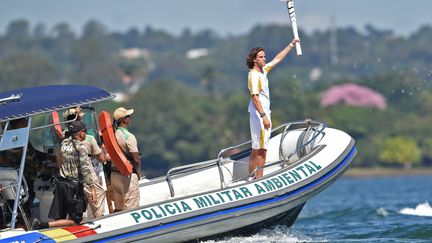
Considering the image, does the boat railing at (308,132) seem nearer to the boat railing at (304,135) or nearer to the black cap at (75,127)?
the boat railing at (304,135)

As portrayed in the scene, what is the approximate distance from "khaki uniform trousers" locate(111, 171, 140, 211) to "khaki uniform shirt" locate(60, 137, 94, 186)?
463 millimetres

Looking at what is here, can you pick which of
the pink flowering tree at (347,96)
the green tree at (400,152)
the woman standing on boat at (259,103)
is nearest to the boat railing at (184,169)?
the woman standing on boat at (259,103)

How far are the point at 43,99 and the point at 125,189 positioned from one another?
1.35m

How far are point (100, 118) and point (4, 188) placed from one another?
4.45ft

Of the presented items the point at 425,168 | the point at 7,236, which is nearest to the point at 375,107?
the point at 425,168

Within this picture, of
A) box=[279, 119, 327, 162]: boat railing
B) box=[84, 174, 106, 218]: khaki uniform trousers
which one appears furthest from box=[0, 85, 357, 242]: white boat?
box=[84, 174, 106, 218]: khaki uniform trousers

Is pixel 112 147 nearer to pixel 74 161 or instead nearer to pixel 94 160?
pixel 74 161

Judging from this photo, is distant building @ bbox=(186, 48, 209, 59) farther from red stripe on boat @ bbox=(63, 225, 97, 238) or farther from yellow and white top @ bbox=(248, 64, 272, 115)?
red stripe on boat @ bbox=(63, 225, 97, 238)

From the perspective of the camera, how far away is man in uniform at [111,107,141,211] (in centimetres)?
1349

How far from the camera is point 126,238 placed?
517 inches

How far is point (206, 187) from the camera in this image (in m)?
15.6

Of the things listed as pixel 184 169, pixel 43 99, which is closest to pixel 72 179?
pixel 43 99

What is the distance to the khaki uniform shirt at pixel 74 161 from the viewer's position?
43.3ft

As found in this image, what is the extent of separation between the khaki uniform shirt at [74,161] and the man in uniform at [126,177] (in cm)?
44
